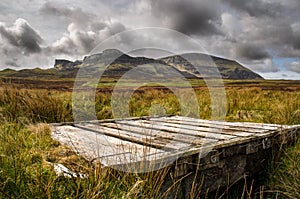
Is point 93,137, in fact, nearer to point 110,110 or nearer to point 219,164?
point 219,164

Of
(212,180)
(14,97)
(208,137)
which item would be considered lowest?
(212,180)

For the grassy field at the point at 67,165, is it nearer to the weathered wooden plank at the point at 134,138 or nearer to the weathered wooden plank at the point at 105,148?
the weathered wooden plank at the point at 105,148

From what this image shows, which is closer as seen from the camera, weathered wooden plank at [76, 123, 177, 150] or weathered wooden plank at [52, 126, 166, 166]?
weathered wooden plank at [52, 126, 166, 166]

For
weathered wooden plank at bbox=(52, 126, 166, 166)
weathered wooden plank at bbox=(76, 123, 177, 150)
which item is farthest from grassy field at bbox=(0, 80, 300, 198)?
weathered wooden plank at bbox=(76, 123, 177, 150)

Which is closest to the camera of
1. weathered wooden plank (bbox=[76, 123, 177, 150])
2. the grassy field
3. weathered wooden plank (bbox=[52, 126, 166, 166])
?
the grassy field

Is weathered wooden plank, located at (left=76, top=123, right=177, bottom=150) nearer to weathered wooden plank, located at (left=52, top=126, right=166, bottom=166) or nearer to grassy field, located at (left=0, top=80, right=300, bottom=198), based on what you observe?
weathered wooden plank, located at (left=52, top=126, right=166, bottom=166)

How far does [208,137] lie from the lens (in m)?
3.31

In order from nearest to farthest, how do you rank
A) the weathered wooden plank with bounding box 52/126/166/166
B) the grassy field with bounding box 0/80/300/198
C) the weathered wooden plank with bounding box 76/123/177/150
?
the grassy field with bounding box 0/80/300/198 → the weathered wooden plank with bounding box 52/126/166/166 → the weathered wooden plank with bounding box 76/123/177/150

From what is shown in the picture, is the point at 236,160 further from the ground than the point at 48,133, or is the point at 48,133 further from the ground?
the point at 48,133

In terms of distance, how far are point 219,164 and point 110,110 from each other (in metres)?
5.04

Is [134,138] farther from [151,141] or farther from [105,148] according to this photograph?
[105,148]

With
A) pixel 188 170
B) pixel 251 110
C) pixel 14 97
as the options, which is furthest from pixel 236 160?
pixel 14 97

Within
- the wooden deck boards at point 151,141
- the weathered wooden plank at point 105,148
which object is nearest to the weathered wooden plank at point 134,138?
the wooden deck boards at point 151,141

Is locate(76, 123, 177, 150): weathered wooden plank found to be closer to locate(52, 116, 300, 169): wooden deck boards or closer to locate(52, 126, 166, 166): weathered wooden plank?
locate(52, 116, 300, 169): wooden deck boards
